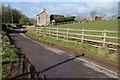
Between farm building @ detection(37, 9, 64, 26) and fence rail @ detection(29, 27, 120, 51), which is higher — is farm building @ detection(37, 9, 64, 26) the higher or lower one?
the higher one

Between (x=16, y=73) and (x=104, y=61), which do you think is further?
(x=104, y=61)

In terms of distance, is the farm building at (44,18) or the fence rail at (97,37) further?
the farm building at (44,18)

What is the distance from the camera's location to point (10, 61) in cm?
1003

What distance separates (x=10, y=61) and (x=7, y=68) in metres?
1.17

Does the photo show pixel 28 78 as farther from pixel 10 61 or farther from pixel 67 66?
pixel 67 66

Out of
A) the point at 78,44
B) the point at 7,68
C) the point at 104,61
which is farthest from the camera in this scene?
the point at 78,44

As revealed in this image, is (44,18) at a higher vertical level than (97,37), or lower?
higher

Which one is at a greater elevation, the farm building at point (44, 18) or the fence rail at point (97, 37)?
the farm building at point (44, 18)

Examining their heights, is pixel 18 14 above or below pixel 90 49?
above

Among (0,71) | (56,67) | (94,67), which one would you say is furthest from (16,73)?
(94,67)

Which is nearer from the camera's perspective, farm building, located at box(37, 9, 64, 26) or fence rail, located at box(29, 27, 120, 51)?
fence rail, located at box(29, 27, 120, 51)

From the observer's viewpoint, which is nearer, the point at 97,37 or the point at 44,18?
the point at 97,37

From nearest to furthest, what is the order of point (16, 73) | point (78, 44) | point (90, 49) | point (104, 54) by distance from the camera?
1. point (16, 73)
2. point (104, 54)
3. point (90, 49)
4. point (78, 44)

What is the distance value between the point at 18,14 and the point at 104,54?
86.1 meters
